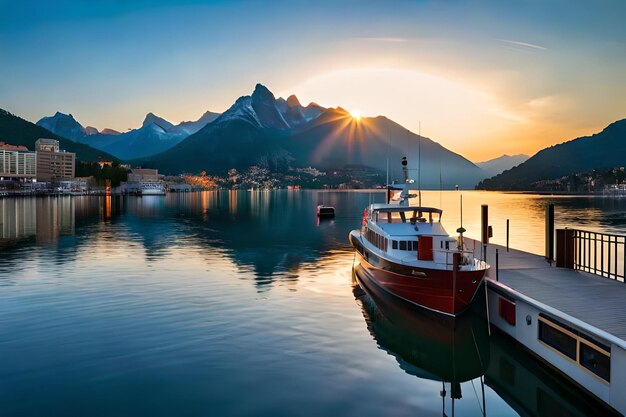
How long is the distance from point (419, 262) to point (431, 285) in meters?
1.65

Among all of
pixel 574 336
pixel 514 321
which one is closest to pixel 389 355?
pixel 514 321

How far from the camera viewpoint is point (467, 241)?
140ft

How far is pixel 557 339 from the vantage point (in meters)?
19.1

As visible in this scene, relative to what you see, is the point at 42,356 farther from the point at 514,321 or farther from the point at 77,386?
the point at 514,321

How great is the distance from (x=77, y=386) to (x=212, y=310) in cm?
1086

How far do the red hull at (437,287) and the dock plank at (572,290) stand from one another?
6.10ft

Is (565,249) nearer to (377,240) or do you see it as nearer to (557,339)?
(557,339)

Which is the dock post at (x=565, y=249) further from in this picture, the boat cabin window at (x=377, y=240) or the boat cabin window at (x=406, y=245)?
the boat cabin window at (x=377, y=240)

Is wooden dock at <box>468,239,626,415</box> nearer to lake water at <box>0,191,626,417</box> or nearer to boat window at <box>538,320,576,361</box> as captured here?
boat window at <box>538,320,576,361</box>

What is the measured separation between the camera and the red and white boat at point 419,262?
80.4 feet

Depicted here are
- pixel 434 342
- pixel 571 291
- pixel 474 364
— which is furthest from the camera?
pixel 434 342

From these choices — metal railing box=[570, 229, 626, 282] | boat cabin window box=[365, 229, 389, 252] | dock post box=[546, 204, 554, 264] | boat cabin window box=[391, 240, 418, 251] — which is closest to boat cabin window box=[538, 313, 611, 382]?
metal railing box=[570, 229, 626, 282]

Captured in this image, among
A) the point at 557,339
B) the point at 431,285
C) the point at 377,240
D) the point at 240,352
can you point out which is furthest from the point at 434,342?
the point at 377,240

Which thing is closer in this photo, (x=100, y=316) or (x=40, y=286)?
(x=100, y=316)
